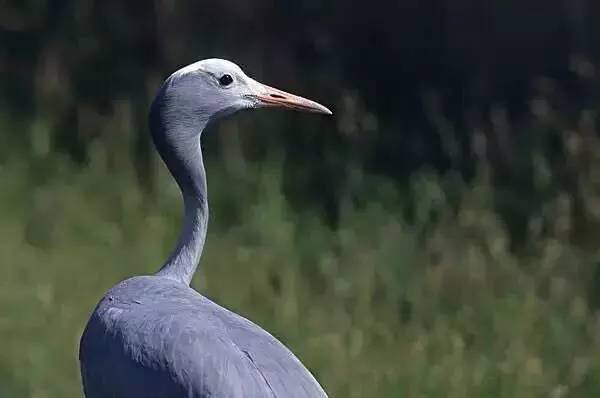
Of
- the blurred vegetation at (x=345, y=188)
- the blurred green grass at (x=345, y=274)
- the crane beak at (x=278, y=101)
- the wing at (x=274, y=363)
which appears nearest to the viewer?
the wing at (x=274, y=363)

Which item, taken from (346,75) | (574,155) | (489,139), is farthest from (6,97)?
(574,155)

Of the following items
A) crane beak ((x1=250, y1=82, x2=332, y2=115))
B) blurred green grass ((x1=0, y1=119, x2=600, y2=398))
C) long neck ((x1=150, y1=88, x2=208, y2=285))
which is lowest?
blurred green grass ((x1=0, y1=119, x2=600, y2=398))

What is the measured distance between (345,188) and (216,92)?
236 cm

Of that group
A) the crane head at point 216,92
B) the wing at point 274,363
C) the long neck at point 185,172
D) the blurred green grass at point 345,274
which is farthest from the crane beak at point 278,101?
the blurred green grass at point 345,274

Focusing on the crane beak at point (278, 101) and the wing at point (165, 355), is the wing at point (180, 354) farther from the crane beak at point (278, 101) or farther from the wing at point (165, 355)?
the crane beak at point (278, 101)

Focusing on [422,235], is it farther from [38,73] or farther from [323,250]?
[38,73]

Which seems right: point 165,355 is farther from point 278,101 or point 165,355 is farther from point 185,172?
point 278,101

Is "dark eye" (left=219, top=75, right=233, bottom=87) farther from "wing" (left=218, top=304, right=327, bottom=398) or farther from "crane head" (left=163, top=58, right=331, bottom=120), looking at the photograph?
"wing" (left=218, top=304, right=327, bottom=398)

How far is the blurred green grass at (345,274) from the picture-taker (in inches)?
207

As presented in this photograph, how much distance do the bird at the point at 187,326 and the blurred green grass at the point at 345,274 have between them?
120cm

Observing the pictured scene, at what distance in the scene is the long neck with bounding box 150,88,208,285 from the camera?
425 centimetres

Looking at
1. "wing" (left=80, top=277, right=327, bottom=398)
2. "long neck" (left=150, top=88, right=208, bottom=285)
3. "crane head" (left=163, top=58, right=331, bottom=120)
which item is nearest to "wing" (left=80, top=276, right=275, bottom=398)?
"wing" (left=80, top=277, right=327, bottom=398)

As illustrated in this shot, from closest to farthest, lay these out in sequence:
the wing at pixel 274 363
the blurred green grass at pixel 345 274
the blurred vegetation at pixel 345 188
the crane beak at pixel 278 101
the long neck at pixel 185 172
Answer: the wing at pixel 274 363
the long neck at pixel 185 172
the crane beak at pixel 278 101
the blurred green grass at pixel 345 274
the blurred vegetation at pixel 345 188

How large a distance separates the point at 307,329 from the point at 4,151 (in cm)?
209
